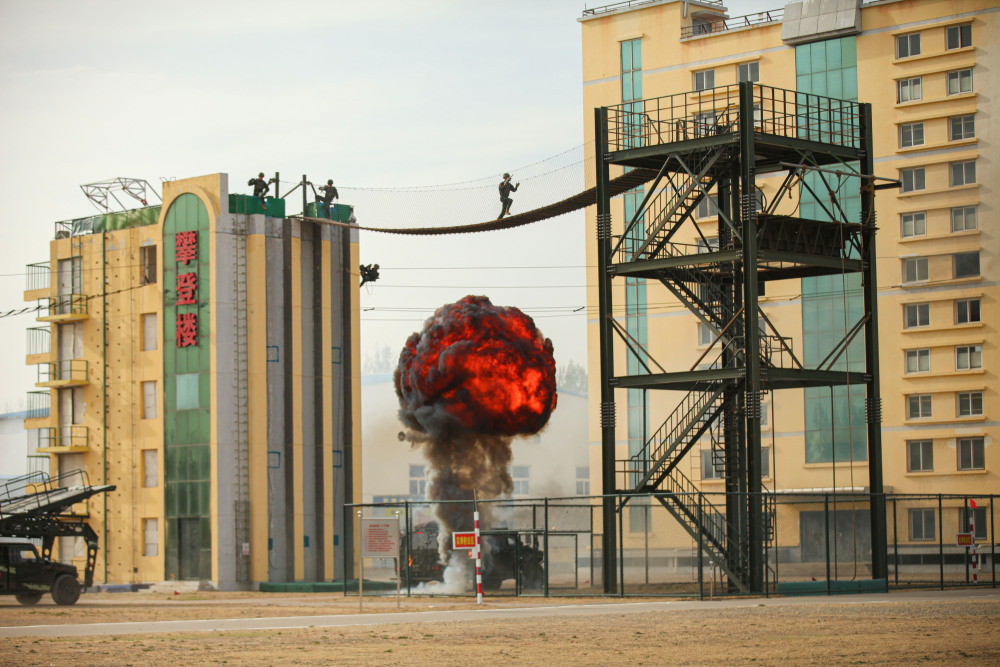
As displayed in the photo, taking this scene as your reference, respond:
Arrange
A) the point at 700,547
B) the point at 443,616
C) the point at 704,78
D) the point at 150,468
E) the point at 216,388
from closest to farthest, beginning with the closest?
the point at 443,616 < the point at 700,547 < the point at 216,388 < the point at 150,468 < the point at 704,78

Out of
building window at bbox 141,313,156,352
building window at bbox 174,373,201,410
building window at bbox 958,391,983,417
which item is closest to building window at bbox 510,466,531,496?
building window at bbox 958,391,983,417

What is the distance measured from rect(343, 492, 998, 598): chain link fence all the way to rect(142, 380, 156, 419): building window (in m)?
11.7

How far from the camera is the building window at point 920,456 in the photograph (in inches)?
3157

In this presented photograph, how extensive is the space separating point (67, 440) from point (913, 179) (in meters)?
51.0

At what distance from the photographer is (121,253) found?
242ft

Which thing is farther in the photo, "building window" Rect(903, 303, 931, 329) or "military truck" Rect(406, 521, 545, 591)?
"building window" Rect(903, 303, 931, 329)

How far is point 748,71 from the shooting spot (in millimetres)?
88062

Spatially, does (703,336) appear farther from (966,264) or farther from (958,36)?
(958,36)

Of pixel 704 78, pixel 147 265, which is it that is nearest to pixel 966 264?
pixel 704 78

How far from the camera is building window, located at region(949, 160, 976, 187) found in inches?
3172

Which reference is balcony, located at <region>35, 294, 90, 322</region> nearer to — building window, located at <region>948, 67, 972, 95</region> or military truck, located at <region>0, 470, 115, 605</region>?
military truck, located at <region>0, 470, 115, 605</region>

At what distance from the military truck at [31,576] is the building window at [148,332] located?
23.2 meters

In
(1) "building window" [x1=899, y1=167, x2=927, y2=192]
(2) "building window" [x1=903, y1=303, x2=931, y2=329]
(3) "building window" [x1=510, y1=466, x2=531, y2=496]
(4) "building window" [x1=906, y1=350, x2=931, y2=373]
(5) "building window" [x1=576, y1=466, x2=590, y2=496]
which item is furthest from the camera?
(3) "building window" [x1=510, y1=466, x2=531, y2=496]

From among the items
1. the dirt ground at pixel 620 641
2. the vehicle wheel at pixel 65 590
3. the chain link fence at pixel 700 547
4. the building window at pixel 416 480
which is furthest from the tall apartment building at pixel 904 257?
the building window at pixel 416 480
